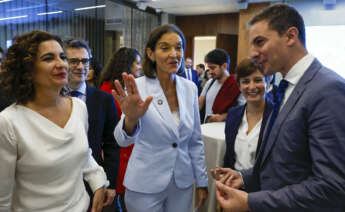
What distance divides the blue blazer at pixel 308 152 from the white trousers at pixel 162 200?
1.90 ft

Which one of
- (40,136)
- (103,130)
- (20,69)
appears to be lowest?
(103,130)

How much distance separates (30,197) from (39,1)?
18.2ft

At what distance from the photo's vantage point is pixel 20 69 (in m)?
1.11

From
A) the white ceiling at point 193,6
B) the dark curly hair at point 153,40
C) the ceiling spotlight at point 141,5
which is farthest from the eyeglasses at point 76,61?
the ceiling spotlight at point 141,5

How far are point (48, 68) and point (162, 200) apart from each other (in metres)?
0.91

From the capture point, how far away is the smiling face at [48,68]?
113 cm

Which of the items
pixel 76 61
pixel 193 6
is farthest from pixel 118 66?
pixel 193 6

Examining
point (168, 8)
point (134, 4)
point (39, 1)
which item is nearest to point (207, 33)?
point (168, 8)

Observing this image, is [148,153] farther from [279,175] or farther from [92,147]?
[279,175]

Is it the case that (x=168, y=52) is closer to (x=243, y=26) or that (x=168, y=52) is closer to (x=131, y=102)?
(x=131, y=102)

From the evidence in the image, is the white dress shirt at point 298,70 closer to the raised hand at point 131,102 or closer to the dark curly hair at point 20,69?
the raised hand at point 131,102

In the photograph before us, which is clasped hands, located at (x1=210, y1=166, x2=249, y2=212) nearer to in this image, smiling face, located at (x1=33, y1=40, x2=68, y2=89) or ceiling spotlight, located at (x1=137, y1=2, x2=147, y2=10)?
smiling face, located at (x1=33, y1=40, x2=68, y2=89)

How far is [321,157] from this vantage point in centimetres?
81

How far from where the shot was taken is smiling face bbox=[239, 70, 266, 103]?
1756mm
